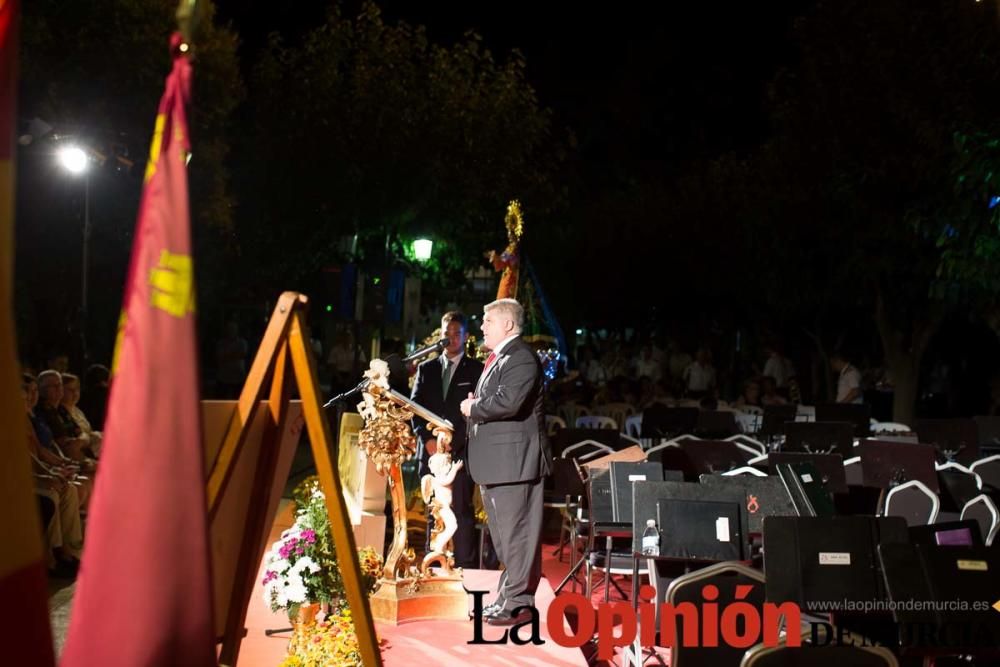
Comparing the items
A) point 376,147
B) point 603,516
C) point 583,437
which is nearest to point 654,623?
point 603,516

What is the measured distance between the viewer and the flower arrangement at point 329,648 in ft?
17.1

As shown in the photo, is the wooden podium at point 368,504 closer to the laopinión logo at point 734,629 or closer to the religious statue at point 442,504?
the religious statue at point 442,504

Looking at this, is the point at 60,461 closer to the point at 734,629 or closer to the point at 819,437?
the point at 734,629

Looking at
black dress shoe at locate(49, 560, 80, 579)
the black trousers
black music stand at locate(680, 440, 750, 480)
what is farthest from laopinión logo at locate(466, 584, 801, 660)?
black dress shoe at locate(49, 560, 80, 579)

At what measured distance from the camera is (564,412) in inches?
649

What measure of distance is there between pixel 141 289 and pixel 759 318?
25402 millimetres

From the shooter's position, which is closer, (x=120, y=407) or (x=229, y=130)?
(x=120, y=407)

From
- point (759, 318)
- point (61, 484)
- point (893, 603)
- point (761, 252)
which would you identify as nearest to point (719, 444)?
point (893, 603)

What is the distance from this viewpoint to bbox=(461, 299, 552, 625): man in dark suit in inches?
261

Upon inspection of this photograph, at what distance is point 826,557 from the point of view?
17.5 feet

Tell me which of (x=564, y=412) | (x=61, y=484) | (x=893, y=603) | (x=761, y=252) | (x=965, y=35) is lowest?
(x=893, y=603)

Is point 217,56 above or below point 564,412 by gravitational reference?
above

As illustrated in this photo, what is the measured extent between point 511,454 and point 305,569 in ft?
4.50

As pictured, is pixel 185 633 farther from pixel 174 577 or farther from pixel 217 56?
pixel 217 56
